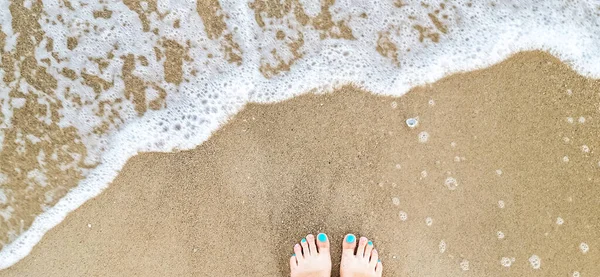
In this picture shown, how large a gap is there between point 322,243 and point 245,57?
1.12 m

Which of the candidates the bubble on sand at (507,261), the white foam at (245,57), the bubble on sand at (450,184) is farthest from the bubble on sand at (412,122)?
the bubble on sand at (507,261)

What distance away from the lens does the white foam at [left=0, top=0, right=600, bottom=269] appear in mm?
2324

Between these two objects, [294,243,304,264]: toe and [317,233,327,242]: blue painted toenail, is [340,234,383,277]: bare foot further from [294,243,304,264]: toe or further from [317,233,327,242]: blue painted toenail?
[294,243,304,264]: toe

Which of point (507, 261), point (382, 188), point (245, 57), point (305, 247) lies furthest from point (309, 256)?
point (245, 57)

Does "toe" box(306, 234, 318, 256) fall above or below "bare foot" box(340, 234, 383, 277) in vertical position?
above

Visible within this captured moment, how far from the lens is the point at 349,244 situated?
2.28 m

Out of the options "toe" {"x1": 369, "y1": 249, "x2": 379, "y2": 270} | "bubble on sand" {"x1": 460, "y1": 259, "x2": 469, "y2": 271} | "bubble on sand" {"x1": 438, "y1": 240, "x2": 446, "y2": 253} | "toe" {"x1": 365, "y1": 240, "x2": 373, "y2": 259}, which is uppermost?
"toe" {"x1": 365, "y1": 240, "x2": 373, "y2": 259}

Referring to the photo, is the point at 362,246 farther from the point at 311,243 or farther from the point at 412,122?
the point at 412,122

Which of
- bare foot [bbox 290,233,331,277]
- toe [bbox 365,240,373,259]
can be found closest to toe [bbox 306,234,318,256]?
bare foot [bbox 290,233,331,277]

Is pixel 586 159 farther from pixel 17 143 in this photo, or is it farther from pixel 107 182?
pixel 17 143

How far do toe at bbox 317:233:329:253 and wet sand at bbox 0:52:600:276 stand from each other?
46 mm

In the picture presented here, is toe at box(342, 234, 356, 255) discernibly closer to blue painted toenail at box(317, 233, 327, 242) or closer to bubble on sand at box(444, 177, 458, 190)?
blue painted toenail at box(317, 233, 327, 242)

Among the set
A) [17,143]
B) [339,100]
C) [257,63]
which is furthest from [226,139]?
[17,143]

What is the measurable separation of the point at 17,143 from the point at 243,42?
1.39 meters
